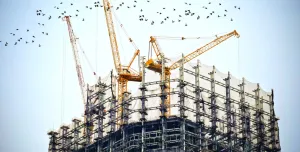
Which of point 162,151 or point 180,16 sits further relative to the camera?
point 162,151

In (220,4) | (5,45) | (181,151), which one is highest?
(220,4)

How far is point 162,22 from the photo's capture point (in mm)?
184250

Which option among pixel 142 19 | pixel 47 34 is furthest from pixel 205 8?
pixel 47 34

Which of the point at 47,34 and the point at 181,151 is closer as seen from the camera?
the point at 47,34

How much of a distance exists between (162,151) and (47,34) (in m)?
45.2

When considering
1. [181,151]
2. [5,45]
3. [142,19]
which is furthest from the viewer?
[181,151]

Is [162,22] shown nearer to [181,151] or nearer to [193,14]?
[193,14]

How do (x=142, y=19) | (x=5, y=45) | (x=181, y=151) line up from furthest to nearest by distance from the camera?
(x=181, y=151) < (x=142, y=19) < (x=5, y=45)

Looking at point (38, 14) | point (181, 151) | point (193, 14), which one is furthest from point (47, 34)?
point (181, 151)

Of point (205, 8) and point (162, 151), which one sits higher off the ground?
point (205, 8)

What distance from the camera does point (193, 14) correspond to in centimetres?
18512

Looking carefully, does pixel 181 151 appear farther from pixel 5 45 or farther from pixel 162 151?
pixel 5 45

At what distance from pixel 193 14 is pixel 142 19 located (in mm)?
12087

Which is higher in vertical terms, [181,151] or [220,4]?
[220,4]
